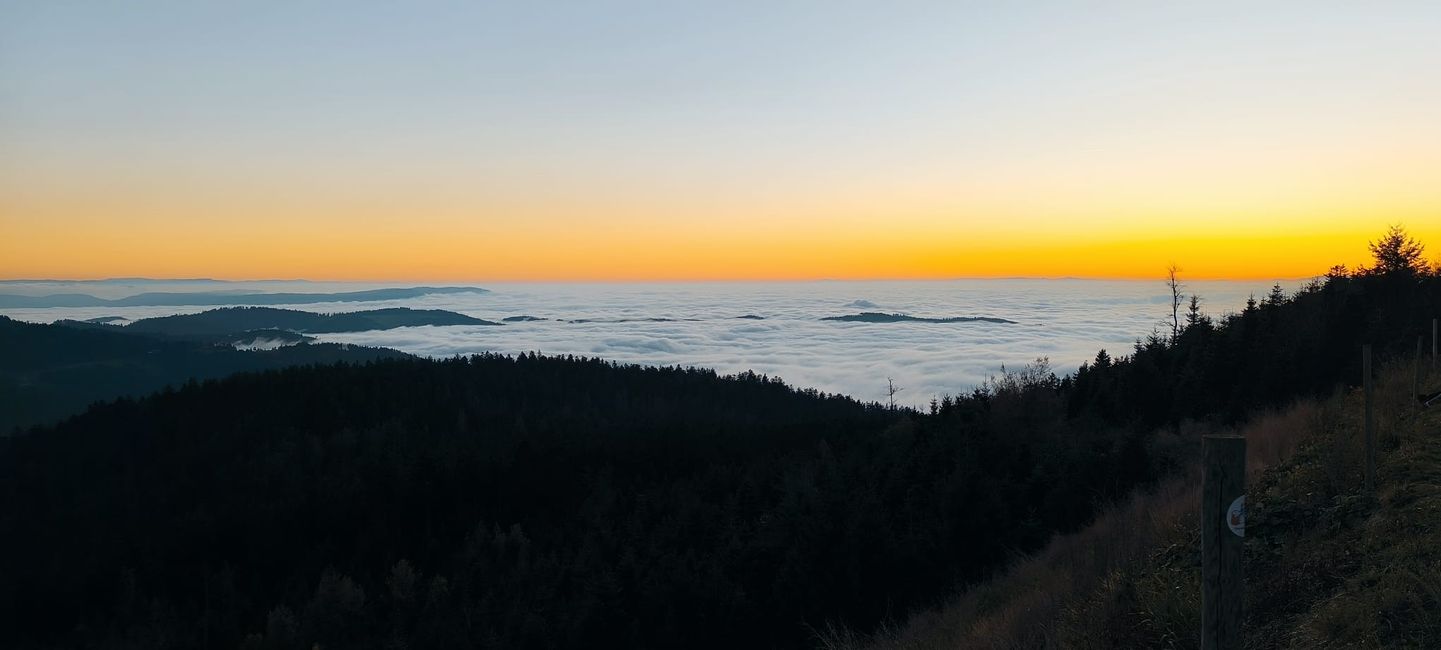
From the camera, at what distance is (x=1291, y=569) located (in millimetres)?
7066

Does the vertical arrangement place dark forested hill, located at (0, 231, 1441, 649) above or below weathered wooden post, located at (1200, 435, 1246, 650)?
below

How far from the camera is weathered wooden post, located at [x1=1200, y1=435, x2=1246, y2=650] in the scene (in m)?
4.13

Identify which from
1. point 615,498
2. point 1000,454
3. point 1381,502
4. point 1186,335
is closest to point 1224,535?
point 1381,502

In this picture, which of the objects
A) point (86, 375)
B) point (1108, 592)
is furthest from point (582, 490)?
point (86, 375)

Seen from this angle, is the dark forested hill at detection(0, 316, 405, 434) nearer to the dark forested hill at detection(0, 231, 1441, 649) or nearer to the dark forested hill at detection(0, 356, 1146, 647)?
the dark forested hill at detection(0, 231, 1441, 649)

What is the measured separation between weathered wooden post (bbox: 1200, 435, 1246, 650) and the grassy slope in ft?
6.09

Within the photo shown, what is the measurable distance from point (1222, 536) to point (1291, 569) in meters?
3.77

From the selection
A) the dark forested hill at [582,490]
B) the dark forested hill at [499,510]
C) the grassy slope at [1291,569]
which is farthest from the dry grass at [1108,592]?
the dark forested hill at [499,510]

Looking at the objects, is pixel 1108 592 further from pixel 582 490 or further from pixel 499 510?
pixel 499 510

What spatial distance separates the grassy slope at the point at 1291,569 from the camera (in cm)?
581

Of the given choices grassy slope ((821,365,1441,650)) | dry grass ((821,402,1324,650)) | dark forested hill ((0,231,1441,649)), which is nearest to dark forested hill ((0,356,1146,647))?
dark forested hill ((0,231,1441,649))

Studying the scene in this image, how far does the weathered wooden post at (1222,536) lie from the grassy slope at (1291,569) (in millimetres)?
1856

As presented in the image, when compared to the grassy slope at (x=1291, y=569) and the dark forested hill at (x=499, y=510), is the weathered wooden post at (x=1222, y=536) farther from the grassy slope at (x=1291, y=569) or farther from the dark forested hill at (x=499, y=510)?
the dark forested hill at (x=499, y=510)

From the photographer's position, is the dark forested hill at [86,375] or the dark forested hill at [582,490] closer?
the dark forested hill at [582,490]
